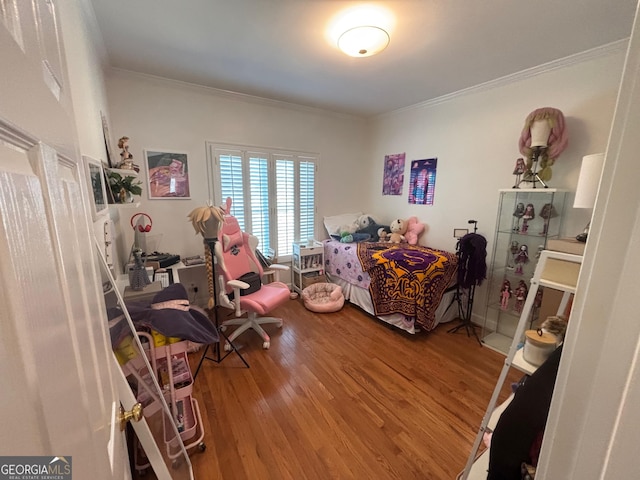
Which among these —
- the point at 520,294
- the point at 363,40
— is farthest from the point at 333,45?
the point at 520,294

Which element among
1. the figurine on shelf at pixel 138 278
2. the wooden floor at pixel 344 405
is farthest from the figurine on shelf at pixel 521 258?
the figurine on shelf at pixel 138 278

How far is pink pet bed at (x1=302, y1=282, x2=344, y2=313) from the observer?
3.16 meters

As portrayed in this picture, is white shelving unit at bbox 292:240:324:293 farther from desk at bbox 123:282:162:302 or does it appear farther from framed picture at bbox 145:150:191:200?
desk at bbox 123:282:162:302

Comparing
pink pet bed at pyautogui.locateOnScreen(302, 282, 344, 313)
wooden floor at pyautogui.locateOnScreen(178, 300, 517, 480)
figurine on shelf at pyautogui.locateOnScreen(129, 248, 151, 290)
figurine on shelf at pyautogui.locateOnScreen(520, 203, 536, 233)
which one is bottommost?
wooden floor at pyautogui.locateOnScreen(178, 300, 517, 480)

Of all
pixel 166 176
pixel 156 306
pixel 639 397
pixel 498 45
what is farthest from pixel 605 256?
pixel 166 176

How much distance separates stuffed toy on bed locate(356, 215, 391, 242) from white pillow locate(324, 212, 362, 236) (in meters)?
0.20

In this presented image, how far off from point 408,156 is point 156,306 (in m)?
3.43

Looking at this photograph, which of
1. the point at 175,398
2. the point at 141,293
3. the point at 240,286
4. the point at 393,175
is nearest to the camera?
the point at 175,398

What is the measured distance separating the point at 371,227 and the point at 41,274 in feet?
12.1

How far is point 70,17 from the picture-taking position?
1.22 m

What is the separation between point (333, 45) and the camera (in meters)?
2.01

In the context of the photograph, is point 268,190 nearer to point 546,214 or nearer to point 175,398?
point 175,398

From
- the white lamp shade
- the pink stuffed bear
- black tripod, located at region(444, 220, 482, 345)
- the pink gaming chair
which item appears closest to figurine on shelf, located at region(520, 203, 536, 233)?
black tripod, located at region(444, 220, 482, 345)

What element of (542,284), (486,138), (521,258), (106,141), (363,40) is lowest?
(521,258)
